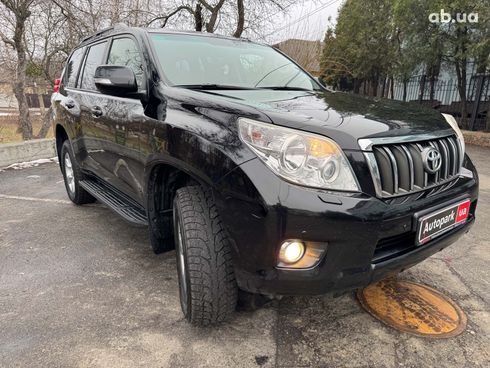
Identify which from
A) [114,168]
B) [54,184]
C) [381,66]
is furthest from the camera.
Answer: [381,66]

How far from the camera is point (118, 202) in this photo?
326 cm

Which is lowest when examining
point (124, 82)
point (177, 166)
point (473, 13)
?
point (177, 166)

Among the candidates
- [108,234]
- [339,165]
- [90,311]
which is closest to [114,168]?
[108,234]

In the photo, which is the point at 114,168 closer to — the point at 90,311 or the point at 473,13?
the point at 90,311

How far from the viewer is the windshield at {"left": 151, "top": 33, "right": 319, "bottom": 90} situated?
2.68m

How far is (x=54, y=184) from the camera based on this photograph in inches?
222

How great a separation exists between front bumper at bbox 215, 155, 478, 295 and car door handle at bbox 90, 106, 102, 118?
1.80m

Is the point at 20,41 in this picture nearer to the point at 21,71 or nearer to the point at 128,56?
the point at 21,71

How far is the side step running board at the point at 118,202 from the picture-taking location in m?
2.81

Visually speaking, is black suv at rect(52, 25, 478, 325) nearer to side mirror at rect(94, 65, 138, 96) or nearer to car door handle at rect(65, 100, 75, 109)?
side mirror at rect(94, 65, 138, 96)

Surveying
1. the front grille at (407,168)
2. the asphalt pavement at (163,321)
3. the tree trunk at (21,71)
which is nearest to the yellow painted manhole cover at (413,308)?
the asphalt pavement at (163,321)

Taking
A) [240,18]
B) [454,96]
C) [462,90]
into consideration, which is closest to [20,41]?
[240,18]

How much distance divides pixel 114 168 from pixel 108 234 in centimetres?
82

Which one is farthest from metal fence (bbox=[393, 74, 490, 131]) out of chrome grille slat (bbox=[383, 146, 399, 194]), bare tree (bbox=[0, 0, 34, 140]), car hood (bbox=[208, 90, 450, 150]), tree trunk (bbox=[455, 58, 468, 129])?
bare tree (bbox=[0, 0, 34, 140])
